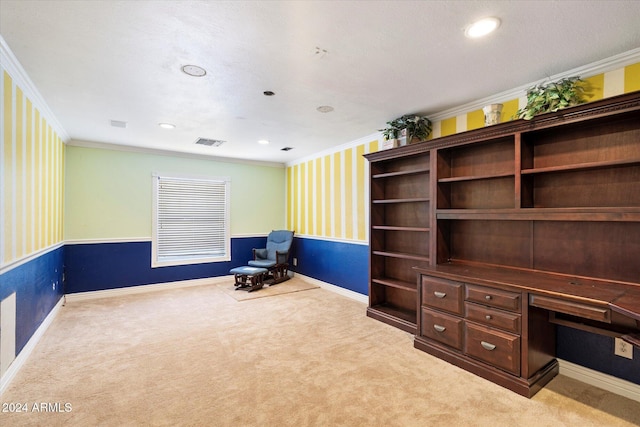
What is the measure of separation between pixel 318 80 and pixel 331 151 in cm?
263

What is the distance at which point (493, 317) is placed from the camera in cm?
239

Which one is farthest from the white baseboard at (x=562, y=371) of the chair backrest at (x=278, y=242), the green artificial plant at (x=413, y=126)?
the green artificial plant at (x=413, y=126)

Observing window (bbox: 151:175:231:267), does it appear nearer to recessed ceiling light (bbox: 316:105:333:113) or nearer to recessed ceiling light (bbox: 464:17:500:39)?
recessed ceiling light (bbox: 316:105:333:113)

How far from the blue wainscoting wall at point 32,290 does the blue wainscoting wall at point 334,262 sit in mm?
3771

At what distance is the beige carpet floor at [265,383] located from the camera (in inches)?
77.1

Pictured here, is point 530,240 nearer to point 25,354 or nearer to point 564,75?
point 564,75

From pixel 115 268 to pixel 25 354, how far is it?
238 centimetres

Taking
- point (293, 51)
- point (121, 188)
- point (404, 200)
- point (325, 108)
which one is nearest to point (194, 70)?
point (293, 51)

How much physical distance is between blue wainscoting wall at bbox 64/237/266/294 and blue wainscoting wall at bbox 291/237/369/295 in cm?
184

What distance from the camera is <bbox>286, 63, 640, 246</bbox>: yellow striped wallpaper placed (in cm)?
341

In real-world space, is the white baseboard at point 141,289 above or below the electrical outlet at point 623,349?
below

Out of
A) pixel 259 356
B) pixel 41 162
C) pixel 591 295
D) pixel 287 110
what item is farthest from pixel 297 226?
pixel 591 295

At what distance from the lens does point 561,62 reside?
2299 mm

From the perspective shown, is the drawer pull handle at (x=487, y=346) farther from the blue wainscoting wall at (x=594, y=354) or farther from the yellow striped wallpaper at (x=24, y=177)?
the yellow striped wallpaper at (x=24, y=177)
